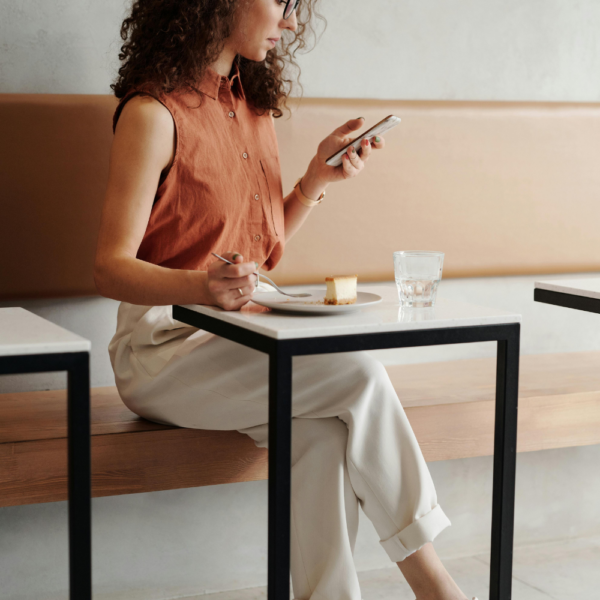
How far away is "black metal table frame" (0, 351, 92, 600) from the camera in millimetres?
1021

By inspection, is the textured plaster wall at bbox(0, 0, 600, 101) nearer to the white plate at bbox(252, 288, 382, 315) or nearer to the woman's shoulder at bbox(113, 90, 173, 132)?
the woman's shoulder at bbox(113, 90, 173, 132)

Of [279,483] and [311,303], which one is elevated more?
[311,303]

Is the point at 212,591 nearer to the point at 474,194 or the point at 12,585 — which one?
the point at 12,585

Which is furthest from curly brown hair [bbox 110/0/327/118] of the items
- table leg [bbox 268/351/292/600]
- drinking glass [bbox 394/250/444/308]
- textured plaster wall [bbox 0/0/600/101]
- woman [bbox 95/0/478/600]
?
table leg [bbox 268/351/292/600]

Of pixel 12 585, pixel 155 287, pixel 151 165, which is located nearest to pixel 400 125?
pixel 151 165

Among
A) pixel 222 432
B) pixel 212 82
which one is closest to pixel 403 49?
pixel 212 82

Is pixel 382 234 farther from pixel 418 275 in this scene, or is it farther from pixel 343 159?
pixel 418 275

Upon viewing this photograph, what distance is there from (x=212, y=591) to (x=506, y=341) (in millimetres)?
Result: 1131

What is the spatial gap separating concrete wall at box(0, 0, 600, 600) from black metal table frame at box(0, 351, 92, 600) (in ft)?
2.74

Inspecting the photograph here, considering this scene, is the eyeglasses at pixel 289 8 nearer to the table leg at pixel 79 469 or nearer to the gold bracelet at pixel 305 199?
the gold bracelet at pixel 305 199

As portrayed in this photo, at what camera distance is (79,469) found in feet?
3.44

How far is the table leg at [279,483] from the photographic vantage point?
1125 mm

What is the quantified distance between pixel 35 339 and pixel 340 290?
46cm

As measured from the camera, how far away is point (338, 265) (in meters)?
2.06
